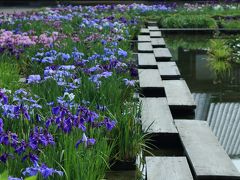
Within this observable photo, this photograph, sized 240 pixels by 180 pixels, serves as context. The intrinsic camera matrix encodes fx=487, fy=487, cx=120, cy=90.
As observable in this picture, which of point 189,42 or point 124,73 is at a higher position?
point 124,73

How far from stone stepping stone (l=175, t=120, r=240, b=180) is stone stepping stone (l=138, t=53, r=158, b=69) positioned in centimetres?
241

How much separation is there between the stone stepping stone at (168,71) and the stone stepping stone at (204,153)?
1.91 m

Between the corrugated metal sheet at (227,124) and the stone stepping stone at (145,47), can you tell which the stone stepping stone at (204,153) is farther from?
the stone stepping stone at (145,47)

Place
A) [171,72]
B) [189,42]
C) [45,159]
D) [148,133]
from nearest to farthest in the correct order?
[45,159], [148,133], [171,72], [189,42]

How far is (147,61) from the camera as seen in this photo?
21.3ft

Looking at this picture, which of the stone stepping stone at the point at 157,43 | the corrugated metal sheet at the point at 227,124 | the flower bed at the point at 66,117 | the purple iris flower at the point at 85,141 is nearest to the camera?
the flower bed at the point at 66,117

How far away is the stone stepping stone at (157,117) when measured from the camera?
3545mm

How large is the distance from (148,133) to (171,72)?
Result: 2.53 meters

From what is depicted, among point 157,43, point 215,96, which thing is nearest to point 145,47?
point 157,43

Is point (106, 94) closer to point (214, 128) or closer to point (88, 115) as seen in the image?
point (88, 115)

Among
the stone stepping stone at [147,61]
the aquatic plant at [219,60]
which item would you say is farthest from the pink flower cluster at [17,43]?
the aquatic plant at [219,60]

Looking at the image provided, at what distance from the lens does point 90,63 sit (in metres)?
4.78

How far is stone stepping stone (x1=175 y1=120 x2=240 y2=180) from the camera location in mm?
2787

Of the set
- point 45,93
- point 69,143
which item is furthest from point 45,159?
point 45,93
